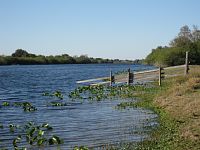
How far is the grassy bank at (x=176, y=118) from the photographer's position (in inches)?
603

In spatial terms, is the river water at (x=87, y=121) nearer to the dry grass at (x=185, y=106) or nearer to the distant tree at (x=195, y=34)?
the dry grass at (x=185, y=106)

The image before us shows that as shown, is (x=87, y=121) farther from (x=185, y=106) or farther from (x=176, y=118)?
(x=185, y=106)

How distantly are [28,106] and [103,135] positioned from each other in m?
11.8

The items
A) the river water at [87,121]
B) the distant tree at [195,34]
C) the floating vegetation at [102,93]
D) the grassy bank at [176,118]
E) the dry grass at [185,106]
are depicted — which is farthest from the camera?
the distant tree at [195,34]

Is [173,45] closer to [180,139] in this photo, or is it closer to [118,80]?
[118,80]

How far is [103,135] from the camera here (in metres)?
18.2

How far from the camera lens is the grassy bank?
Result: 15325 millimetres

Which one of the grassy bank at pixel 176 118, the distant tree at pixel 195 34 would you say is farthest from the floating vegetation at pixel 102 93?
the distant tree at pixel 195 34

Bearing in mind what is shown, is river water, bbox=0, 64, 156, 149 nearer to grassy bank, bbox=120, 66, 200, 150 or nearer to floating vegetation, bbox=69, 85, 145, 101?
grassy bank, bbox=120, 66, 200, 150

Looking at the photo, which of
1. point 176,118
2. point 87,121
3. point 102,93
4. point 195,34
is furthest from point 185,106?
point 195,34

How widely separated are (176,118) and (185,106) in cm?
250

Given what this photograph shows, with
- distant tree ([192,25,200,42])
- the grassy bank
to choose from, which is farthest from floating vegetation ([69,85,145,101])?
distant tree ([192,25,200,42])

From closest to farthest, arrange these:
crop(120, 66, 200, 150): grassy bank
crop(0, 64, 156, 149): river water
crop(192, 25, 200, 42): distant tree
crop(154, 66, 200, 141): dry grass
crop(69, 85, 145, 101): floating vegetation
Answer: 1. crop(120, 66, 200, 150): grassy bank
2. crop(154, 66, 200, 141): dry grass
3. crop(0, 64, 156, 149): river water
4. crop(69, 85, 145, 101): floating vegetation
5. crop(192, 25, 200, 42): distant tree

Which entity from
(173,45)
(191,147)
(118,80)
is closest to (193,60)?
(173,45)
